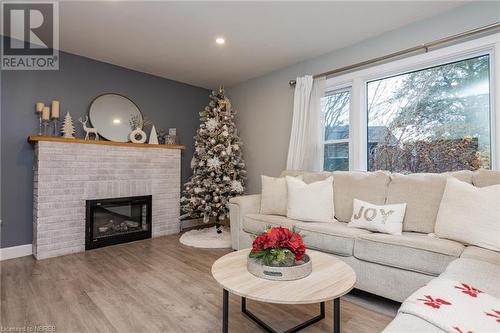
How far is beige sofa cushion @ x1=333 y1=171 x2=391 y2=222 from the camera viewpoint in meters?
2.61

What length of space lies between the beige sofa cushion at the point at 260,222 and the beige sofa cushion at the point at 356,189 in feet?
1.69

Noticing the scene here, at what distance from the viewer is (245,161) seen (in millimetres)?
4684

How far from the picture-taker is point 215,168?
3967 millimetres

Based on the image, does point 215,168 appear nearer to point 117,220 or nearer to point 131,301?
point 117,220

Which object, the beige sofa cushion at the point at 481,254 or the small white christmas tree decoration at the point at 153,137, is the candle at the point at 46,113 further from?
the beige sofa cushion at the point at 481,254

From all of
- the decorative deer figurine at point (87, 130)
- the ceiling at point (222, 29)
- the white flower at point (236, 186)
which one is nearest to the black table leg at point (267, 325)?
the white flower at point (236, 186)

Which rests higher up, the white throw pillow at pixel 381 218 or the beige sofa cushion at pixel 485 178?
the beige sofa cushion at pixel 485 178

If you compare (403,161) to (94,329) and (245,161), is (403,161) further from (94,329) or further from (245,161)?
(94,329)

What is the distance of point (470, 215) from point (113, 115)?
13.6 ft

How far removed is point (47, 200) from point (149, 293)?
6.10 ft

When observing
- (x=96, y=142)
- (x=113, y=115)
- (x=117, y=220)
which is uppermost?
(x=113, y=115)

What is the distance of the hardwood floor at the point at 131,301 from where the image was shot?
181 centimetres

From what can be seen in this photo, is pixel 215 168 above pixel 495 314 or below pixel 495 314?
above

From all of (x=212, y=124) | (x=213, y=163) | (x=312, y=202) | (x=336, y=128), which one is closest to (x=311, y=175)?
(x=312, y=202)
